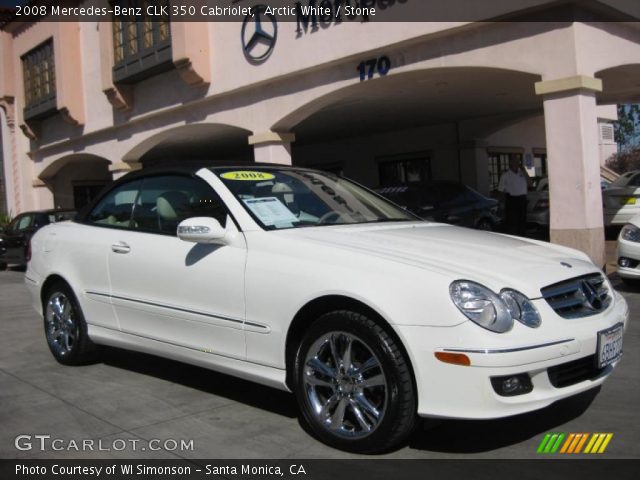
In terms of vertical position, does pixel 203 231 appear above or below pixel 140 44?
below

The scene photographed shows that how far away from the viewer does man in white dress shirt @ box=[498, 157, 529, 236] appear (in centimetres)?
1291

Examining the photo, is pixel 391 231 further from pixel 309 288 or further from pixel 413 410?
pixel 413 410

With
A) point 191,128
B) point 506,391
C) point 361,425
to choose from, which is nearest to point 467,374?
point 506,391

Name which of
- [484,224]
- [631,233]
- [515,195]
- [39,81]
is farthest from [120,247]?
[39,81]

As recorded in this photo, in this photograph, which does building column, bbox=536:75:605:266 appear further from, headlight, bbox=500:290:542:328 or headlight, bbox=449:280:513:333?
headlight, bbox=449:280:513:333

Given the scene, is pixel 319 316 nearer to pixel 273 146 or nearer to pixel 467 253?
pixel 467 253

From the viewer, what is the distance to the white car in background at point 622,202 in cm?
1215

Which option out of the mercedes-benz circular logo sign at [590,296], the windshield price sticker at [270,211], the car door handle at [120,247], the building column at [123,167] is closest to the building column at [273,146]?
the building column at [123,167]

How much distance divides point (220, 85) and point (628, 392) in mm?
11646

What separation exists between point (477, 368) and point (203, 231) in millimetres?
1765

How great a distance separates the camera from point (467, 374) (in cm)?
306

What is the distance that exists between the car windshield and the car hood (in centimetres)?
22

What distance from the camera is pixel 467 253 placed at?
11.7 feet

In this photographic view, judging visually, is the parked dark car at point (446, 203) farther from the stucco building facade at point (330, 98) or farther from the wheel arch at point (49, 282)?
the wheel arch at point (49, 282)
